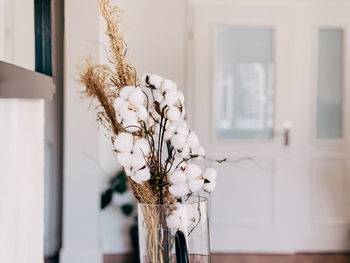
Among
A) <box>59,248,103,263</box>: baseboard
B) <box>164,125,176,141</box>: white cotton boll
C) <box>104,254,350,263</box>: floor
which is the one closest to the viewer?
<box>164,125,176,141</box>: white cotton boll

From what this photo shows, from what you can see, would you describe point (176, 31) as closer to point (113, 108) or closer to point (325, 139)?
point (325, 139)

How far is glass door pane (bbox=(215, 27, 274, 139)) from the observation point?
3555mm

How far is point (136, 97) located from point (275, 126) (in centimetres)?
290

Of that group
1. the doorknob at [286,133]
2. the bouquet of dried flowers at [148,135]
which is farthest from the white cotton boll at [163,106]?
the doorknob at [286,133]

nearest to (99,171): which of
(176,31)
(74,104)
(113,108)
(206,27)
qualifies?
(74,104)

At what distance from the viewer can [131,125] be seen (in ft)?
2.69

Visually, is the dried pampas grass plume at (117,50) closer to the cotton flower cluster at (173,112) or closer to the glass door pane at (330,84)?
the cotton flower cluster at (173,112)

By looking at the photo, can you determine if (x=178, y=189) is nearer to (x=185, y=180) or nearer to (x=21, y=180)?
(x=185, y=180)

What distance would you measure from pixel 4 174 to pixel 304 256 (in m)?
3.34

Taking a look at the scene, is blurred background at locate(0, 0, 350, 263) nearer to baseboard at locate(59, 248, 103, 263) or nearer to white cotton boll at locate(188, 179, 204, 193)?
baseboard at locate(59, 248, 103, 263)

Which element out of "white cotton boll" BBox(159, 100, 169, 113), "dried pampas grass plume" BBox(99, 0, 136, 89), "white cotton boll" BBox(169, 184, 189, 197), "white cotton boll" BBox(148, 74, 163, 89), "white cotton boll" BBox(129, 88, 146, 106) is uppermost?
"dried pampas grass plume" BBox(99, 0, 136, 89)

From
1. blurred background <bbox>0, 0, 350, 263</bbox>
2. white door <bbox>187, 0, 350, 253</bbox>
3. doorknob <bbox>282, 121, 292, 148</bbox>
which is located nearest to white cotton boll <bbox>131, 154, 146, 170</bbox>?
blurred background <bbox>0, 0, 350, 263</bbox>

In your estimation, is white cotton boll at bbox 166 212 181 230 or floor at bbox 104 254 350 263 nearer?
white cotton boll at bbox 166 212 181 230

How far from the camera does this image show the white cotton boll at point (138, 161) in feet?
2.68
